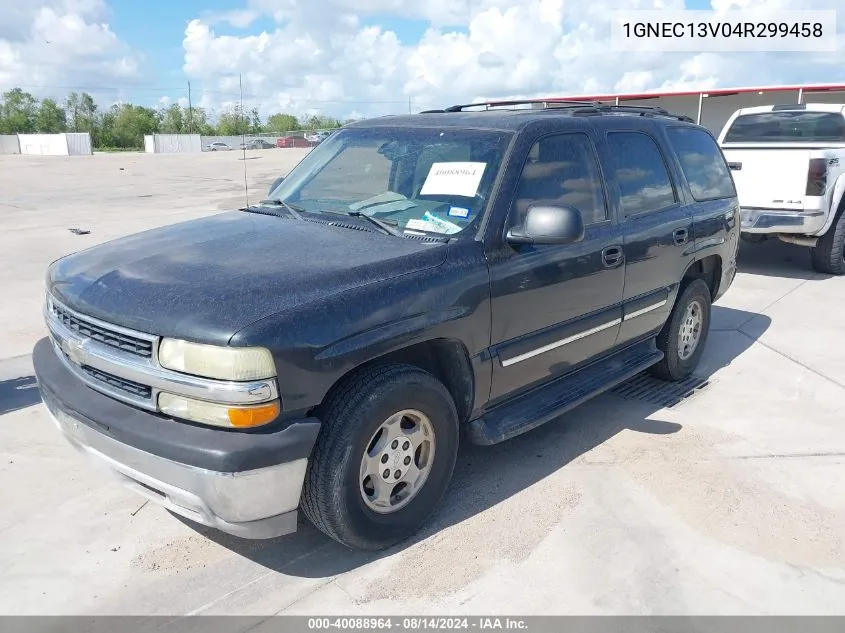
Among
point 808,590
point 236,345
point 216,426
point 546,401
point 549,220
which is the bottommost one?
point 808,590

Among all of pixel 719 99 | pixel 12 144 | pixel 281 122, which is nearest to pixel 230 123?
pixel 281 122

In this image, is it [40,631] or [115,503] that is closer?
[40,631]

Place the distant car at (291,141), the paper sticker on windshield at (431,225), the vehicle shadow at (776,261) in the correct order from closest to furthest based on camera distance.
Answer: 1. the paper sticker on windshield at (431,225)
2. the vehicle shadow at (776,261)
3. the distant car at (291,141)

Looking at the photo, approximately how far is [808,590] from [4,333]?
627 cm

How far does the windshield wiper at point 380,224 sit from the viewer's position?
135 inches

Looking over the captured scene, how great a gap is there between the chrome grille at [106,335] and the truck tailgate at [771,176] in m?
7.51

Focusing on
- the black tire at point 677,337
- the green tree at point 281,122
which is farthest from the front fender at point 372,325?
the green tree at point 281,122

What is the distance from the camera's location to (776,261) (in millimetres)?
9977

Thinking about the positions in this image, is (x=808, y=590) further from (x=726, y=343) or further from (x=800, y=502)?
(x=726, y=343)

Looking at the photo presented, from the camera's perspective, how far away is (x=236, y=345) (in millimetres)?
2480

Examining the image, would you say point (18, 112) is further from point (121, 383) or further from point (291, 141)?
point (121, 383)

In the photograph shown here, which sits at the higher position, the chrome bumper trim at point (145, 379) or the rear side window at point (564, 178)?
the rear side window at point (564, 178)

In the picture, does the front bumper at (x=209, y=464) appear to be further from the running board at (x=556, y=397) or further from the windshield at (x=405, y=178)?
the windshield at (x=405, y=178)

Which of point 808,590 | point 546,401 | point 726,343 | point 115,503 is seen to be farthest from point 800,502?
point 115,503
